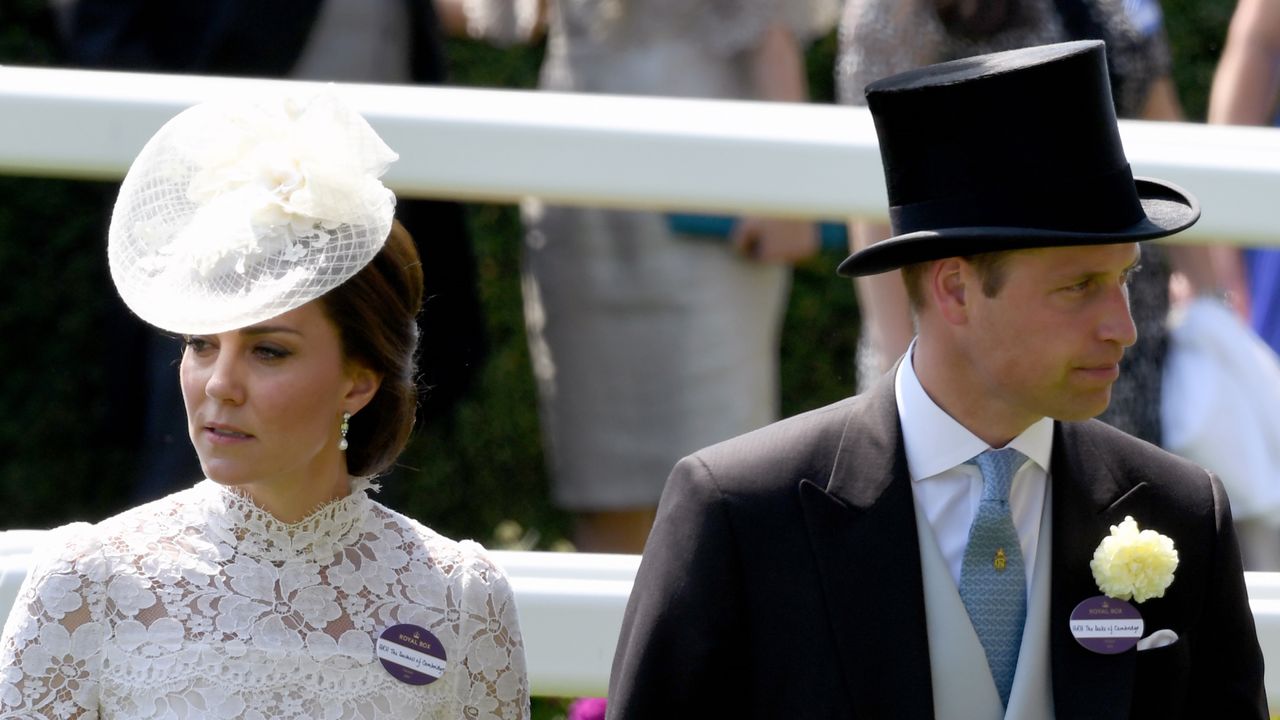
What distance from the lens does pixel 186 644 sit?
10.9ft

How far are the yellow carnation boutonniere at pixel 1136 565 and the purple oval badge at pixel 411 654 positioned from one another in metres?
0.99

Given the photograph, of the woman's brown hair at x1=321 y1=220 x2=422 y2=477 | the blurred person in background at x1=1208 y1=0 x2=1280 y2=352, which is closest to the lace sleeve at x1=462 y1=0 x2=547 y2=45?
the blurred person in background at x1=1208 y1=0 x2=1280 y2=352

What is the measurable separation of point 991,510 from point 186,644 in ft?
3.90

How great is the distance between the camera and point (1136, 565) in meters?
3.30

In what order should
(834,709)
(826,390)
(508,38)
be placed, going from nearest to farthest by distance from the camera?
(834,709) < (508,38) < (826,390)

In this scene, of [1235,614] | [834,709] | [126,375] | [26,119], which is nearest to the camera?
[834,709]

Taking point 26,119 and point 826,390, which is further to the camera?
point 826,390

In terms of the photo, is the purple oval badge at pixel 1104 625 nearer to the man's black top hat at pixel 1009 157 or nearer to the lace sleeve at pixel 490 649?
the man's black top hat at pixel 1009 157

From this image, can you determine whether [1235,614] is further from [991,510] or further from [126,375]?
[126,375]

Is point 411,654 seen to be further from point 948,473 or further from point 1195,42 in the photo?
point 1195,42

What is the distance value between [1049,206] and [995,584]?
0.56m

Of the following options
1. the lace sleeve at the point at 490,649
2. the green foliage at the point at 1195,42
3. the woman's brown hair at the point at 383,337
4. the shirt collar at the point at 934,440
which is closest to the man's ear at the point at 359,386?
the woman's brown hair at the point at 383,337

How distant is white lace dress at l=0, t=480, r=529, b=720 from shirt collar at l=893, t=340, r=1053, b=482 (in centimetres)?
68

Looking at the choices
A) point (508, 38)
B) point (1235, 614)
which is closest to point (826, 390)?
point (508, 38)
